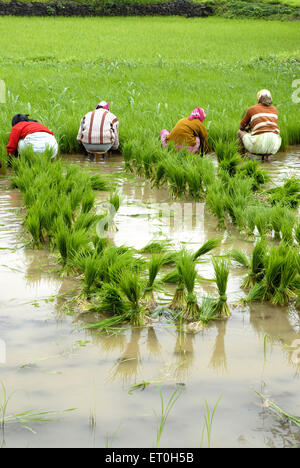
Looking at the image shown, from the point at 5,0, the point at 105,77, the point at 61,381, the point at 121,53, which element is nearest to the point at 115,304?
the point at 61,381

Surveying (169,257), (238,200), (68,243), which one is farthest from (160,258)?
(238,200)

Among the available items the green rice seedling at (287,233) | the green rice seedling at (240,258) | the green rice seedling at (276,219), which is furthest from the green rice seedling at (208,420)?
the green rice seedling at (276,219)

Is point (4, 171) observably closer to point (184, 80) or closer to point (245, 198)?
point (245, 198)

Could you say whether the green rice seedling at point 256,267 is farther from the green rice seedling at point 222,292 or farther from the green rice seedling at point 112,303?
the green rice seedling at point 112,303

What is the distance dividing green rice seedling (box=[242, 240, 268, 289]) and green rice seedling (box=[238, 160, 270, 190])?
2.33 meters

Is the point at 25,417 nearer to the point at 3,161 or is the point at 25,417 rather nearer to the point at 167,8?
the point at 3,161

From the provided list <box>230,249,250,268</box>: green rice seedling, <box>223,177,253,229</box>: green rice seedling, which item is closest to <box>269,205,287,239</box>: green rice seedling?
<box>223,177,253,229</box>: green rice seedling

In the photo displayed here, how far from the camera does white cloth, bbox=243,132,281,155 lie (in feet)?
23.4

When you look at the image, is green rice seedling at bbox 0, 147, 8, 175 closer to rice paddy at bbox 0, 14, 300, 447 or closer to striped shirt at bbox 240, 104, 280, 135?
rice paddy at bbox 0, 14, 300, 447

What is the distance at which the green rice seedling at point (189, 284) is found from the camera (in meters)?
3.00

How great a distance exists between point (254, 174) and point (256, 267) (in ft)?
8.54

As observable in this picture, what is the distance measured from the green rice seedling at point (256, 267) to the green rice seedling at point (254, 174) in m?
2.33
